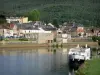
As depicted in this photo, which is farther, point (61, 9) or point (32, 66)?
point (61, 9)

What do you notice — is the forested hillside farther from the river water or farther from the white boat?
the river water

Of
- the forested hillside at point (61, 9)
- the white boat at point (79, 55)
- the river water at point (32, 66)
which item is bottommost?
the river water at point (32, 66)

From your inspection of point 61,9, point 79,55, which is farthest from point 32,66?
point 61,9

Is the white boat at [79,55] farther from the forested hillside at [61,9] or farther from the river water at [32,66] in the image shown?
the forested hillside at [61,9]

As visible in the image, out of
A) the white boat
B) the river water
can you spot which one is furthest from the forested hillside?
the river water

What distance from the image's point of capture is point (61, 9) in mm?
96188

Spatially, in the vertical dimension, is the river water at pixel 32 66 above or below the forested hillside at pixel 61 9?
below

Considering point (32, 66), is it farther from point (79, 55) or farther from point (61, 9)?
point (61, 9)

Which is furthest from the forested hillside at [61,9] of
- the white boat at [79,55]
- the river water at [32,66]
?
the river water at [32,66]

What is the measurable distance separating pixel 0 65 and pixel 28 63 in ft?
8.23

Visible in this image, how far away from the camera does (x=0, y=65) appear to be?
102 ft

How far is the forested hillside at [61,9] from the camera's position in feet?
293

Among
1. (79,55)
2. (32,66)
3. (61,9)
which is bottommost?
(32,66)

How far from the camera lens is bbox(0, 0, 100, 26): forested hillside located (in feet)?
293
